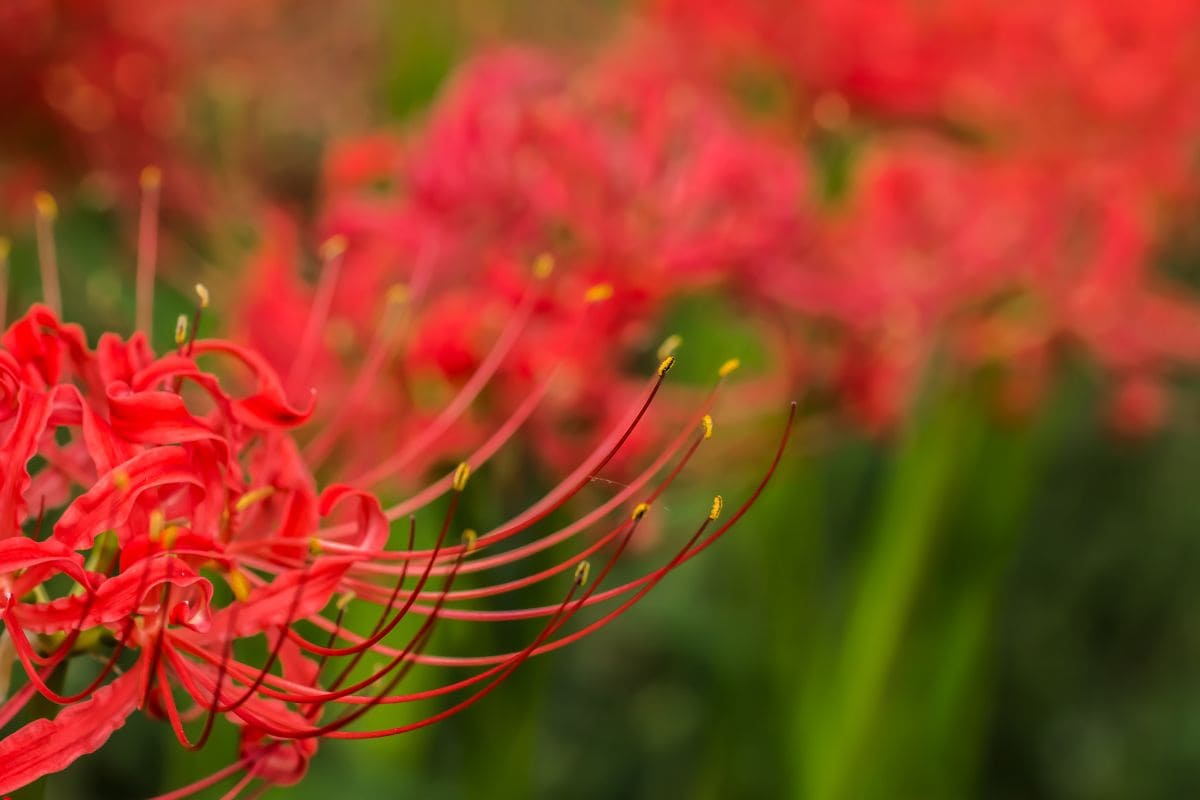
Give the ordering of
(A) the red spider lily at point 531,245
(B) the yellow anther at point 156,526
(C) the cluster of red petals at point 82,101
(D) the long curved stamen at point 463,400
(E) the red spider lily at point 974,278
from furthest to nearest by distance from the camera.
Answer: (C) the cluster of red petals at point 82,101 < (E) the red spider lily at point 974,278 < (A) the red spider lily at point 531,245 < (D) the long curved stamen at point 463,400 < (B) the yellow anther at point 156,526

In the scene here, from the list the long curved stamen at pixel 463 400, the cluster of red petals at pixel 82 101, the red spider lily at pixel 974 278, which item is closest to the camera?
the long curved stamen at pixel 463 400

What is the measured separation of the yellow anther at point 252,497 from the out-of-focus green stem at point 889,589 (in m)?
0.55

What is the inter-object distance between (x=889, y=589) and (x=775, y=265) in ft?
0.80

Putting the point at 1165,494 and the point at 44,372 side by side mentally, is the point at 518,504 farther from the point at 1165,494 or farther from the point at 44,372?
the point at 1165,494

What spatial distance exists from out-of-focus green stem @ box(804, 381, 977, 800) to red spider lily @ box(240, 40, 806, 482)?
177 mm

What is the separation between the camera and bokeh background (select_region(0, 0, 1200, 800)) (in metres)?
0.77

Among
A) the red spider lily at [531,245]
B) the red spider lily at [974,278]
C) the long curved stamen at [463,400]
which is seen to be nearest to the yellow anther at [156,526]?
the long curved stamen at [463,400]

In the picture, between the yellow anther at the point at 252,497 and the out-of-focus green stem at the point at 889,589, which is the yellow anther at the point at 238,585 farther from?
the out-of-focus green stem at the point at 889,589

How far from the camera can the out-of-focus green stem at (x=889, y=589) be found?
2.82 feet

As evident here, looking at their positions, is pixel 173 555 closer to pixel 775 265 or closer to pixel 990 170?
pixel 775 265

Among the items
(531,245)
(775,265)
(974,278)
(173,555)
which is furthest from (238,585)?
(974,278)

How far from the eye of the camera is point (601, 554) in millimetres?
955

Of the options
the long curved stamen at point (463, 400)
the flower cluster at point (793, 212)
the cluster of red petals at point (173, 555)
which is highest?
the flower cluster at point (793, 212)

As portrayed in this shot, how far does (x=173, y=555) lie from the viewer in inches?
14.4
